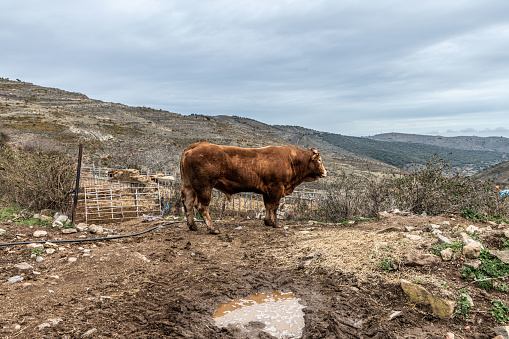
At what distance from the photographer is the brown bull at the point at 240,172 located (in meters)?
7.58

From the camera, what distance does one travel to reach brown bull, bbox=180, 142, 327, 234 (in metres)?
7.58

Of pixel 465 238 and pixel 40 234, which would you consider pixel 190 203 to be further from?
pixel 465 238

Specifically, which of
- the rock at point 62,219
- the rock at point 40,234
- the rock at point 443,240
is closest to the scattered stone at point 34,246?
the rock at point 40,234

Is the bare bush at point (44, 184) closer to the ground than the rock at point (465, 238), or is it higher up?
higher up

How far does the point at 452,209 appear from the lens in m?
8.61

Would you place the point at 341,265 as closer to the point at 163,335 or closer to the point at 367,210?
the point at 163,335

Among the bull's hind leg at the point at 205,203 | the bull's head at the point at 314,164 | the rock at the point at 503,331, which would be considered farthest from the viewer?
the bull's head at the point at 314,164

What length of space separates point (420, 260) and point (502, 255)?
1046mm

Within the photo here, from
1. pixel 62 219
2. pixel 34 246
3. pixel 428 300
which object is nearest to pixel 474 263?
pixel 428 300

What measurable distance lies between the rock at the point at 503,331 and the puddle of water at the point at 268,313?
1989 mm

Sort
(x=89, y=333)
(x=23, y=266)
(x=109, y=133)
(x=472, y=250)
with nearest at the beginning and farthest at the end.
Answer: (x=89, y=333) < (x=472, y=250) < (x=23, y=266) < (x=109, y=133)

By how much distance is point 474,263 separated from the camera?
4.49m

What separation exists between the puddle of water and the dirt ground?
12 cm

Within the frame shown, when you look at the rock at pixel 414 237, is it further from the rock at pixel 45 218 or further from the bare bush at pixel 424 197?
the rock at pixel 45 218
